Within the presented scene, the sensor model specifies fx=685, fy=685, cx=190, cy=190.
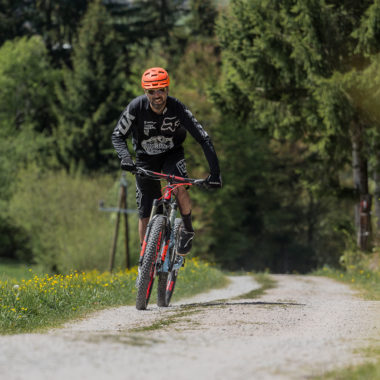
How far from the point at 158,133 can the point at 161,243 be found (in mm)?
1172

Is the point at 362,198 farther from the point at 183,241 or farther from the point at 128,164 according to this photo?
the point at 128,164

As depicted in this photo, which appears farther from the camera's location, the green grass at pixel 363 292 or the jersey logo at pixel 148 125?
the jersey logo at pixel 148 125

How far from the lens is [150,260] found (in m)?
7.14

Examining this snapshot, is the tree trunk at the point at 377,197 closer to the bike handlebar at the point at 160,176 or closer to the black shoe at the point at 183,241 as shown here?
the black shoe at the point at 183,241

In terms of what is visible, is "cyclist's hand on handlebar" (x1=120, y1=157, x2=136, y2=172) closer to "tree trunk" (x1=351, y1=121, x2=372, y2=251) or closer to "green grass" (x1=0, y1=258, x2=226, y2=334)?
"green grass" (x1=0, y1=258, x2=226, y2=334)

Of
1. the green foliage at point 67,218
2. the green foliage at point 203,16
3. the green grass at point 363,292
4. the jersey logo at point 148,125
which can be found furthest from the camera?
the green foliage at point 203,16

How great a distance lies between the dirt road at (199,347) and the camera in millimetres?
3666

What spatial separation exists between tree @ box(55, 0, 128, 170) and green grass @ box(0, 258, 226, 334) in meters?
35.4

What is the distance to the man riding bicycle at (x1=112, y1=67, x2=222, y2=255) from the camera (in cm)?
695

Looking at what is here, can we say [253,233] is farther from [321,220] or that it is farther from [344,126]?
[344,126]

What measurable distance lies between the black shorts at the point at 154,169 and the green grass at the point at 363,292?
346 cm

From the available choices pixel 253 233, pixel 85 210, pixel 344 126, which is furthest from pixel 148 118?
pixel 253 233

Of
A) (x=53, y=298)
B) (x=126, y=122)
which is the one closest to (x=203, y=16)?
(x=126, y=122)

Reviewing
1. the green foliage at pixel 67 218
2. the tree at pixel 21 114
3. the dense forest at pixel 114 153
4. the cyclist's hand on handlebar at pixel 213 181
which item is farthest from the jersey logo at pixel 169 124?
the tree at pixel 21 114
